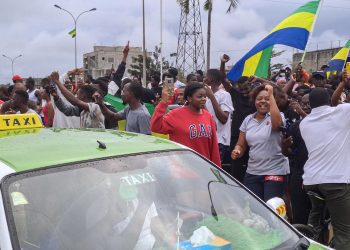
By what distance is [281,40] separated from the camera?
7.24 meters

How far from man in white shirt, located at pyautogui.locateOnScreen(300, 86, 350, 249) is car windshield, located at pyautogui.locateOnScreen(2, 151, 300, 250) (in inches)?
62.6

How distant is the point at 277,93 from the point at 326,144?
146cm

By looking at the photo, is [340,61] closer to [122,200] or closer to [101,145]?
[101,145]

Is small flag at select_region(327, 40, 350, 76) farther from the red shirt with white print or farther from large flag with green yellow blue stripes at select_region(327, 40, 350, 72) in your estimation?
the red shirt with white print

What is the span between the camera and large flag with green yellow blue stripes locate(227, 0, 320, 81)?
7.18 metres

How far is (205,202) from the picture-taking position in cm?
265

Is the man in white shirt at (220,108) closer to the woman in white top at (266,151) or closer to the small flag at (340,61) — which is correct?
the woman in white top at (266,151)

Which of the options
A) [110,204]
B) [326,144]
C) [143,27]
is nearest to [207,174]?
[110,204]

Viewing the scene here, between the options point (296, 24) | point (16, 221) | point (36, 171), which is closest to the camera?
point (16, 221)

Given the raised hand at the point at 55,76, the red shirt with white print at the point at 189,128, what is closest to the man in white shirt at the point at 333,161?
the red shirt with white print at the point at 189,128

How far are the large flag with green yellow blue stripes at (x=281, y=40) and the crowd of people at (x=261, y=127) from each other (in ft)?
2.34

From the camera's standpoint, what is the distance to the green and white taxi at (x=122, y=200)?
6.96ft

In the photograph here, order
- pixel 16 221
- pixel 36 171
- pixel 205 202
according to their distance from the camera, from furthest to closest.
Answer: pixel 205 202
pixel 36 171
pixel 16 221

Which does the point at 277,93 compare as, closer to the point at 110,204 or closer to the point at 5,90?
the point at 110,204
